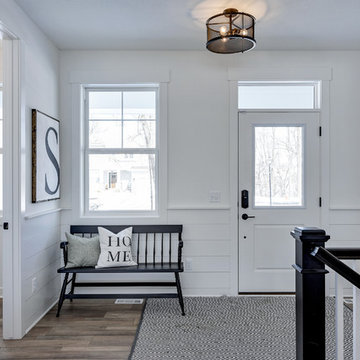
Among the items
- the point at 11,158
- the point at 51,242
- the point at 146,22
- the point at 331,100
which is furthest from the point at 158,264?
the point at 331,100

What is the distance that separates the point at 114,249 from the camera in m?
3.27

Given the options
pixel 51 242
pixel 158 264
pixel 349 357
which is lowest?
pixel 349 357

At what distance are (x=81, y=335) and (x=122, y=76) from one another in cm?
258

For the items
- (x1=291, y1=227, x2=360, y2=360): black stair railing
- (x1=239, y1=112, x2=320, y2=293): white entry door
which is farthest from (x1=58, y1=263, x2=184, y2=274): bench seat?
(x1=291, y1=227, x2=360, y2=360): black stair railing

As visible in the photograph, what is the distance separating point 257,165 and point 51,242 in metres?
2.32

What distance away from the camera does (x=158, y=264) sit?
10.9 ft

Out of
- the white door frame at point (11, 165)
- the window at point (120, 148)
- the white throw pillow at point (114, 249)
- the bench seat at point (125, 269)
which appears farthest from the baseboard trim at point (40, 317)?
the window at point (120, 148)

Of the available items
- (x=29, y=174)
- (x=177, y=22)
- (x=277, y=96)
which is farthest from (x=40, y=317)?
(x=277, y=96)

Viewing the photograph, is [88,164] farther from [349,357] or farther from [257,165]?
[349,357]

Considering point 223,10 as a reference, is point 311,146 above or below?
below

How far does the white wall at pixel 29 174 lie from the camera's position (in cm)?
269

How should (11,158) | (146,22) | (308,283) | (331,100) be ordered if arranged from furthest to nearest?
(331,100)
(146,22)
(11,158)
(308,283)

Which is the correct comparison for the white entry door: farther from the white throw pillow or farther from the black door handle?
the white throw pillow

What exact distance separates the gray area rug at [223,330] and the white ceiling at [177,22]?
A: 2665 mm
